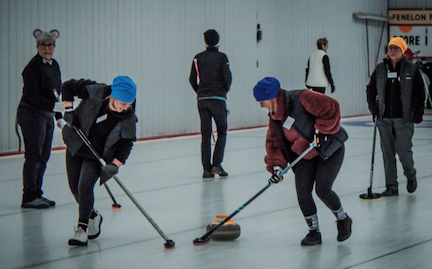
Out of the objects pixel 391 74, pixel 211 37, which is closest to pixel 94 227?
pixel 391 74

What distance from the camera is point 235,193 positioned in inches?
352

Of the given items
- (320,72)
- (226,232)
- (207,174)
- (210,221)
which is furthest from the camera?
(320,72)

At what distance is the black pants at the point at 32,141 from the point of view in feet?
26.1

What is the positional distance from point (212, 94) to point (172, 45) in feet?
19.6

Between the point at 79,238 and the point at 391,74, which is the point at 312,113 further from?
the point at 391,74

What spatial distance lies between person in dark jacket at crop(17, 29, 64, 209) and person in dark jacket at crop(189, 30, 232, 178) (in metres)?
2.52

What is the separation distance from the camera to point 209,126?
10242 millimetres

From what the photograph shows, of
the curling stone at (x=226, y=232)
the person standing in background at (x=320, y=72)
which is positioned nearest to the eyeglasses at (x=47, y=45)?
the curling stone at (x=226, y=232)

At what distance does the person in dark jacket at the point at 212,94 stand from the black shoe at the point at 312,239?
3899mm

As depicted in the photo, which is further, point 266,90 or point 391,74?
point 391,74

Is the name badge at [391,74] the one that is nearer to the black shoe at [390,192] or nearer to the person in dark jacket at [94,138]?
the black shoe at [390,192]

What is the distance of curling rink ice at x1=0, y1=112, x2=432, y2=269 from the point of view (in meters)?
5.84

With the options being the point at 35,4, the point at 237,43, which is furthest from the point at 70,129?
the point at 237,43

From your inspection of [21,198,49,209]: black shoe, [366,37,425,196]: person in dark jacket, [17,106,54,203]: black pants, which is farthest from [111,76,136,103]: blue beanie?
[366,37,425,196]: person in dark jacket
